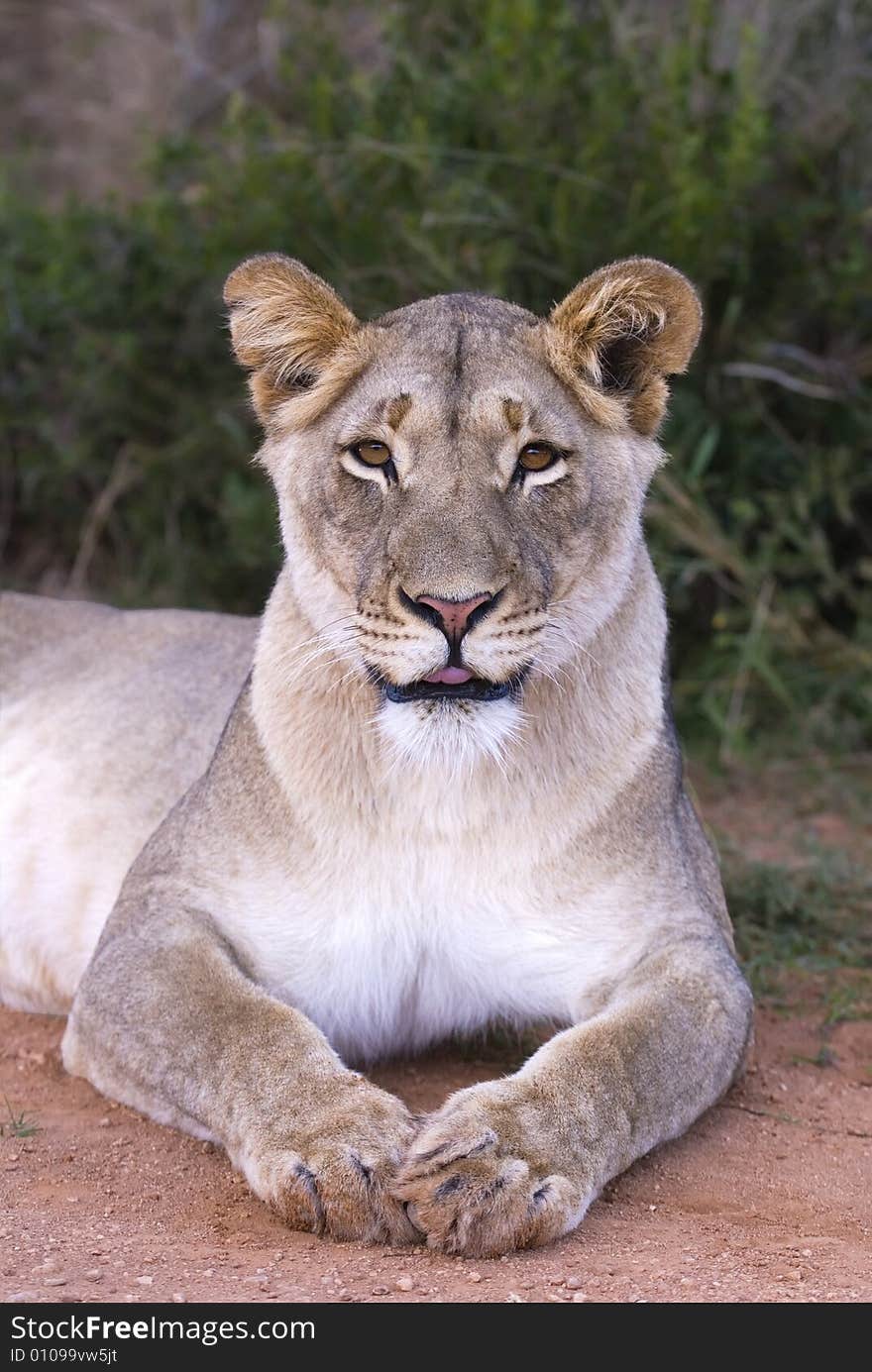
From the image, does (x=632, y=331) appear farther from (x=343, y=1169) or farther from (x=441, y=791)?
(x=343, y=1169)

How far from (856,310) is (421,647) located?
379 cm

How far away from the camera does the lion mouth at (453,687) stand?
2875 mm

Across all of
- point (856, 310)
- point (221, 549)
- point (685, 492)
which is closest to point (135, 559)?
point (221, 549)

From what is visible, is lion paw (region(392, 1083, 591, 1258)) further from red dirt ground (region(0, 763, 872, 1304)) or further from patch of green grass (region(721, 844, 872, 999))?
patch of green grass (region(721, 844, 872, 999))

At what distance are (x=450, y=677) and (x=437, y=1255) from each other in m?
Result: 0.88

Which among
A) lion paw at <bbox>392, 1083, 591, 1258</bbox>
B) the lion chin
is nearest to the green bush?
the lion chin

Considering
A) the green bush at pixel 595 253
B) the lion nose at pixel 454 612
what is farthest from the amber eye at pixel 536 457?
the green bush at pixel 595 253

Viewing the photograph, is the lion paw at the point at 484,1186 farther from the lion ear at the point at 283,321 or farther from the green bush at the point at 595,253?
the green bush at the point at 595,253

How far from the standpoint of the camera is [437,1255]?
2.57m

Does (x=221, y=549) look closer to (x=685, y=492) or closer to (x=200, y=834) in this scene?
(x=685, y=492)

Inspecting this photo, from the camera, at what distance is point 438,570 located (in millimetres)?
2830

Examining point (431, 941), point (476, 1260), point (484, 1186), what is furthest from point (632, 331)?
point (476, 1260)

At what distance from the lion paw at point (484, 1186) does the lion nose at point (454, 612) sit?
722 millimetres

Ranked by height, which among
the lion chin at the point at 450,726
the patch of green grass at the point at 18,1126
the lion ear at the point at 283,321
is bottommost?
the patch of green grass at the point at 18,1126
